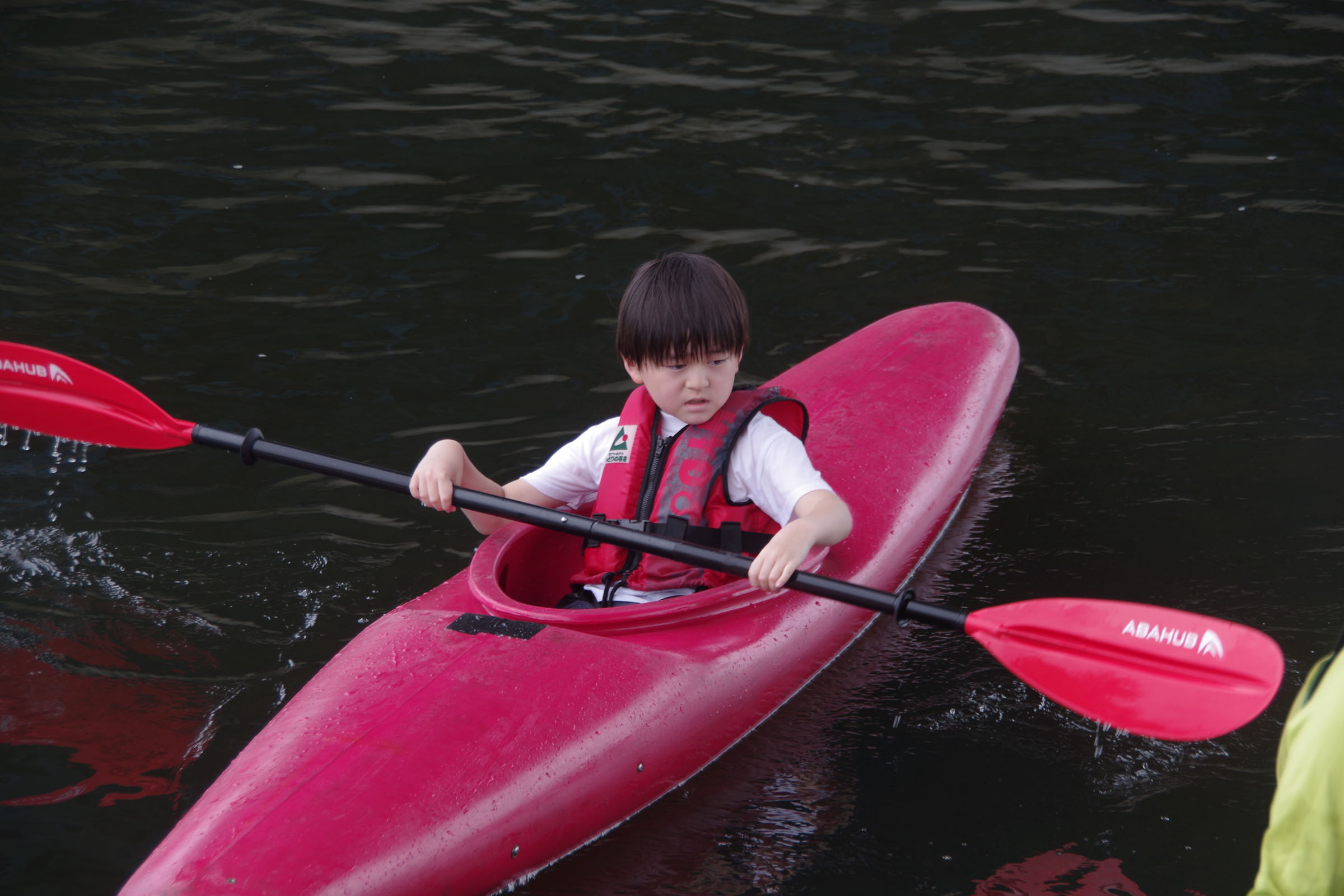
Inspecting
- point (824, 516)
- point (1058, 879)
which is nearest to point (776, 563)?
point (824, 516)

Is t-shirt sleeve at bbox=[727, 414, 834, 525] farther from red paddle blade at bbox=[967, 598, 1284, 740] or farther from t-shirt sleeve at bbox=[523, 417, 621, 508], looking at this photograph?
red paddle blade at bbox=[967, 598, 1284, 740]

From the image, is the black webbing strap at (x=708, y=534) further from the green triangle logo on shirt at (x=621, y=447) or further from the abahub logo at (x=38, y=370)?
the abahub logo at (x=38, y=370)

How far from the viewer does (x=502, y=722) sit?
212 cm

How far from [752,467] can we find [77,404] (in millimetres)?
1599

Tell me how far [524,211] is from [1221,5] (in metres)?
4.78

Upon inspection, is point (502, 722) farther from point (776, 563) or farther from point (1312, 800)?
point (1312, 800)

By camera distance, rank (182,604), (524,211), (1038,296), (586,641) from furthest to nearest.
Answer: (524,211), (1038,296), (182,604), (586,641)

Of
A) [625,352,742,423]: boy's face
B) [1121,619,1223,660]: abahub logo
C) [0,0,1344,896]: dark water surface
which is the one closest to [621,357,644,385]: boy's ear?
[625,352,742,423]: boy's face

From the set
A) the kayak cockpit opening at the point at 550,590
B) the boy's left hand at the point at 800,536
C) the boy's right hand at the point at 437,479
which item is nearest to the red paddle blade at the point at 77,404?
the boy's right hand at the point at 437,479

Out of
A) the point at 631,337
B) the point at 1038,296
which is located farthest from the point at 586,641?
the point at 1038,296

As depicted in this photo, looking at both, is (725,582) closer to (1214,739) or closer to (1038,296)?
(1214,739)

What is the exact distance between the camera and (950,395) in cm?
337

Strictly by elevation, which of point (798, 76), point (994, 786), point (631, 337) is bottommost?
point (994, 786)

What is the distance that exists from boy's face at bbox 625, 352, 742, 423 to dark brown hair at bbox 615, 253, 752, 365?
0.02 meters
